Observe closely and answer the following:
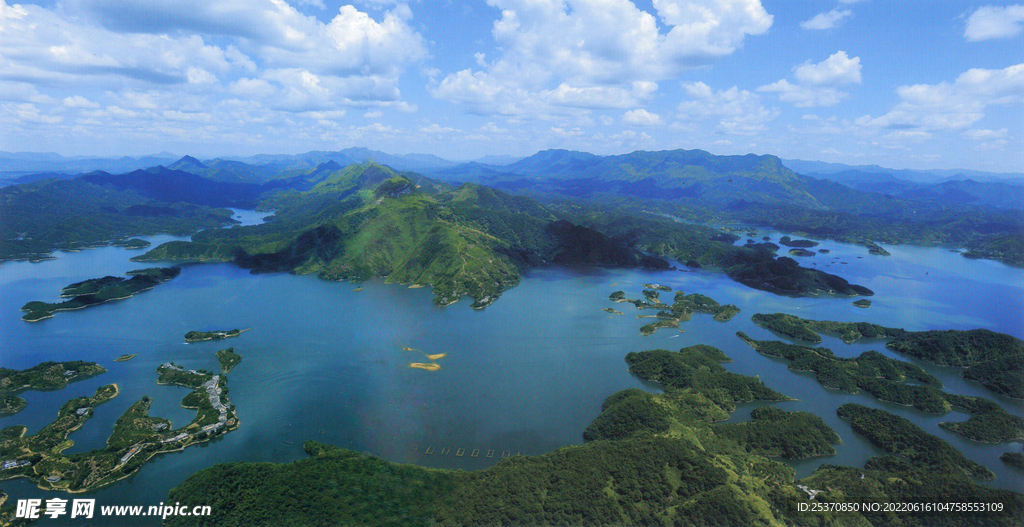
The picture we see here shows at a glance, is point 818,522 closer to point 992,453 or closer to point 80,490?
point 992,453

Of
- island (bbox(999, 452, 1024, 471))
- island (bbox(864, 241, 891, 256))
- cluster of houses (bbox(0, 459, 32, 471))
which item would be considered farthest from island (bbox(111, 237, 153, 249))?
island (bbox(864, 241, 891, 256))

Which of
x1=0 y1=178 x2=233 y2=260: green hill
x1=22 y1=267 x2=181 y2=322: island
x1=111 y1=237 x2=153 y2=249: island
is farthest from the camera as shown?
x1=111 y1=237 x2=153 y2=249: island

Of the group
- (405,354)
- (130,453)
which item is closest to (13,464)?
(130,453)

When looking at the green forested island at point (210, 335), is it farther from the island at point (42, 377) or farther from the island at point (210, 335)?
the island at point (42, 377)

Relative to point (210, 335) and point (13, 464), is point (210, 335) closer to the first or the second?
point (210, 335)

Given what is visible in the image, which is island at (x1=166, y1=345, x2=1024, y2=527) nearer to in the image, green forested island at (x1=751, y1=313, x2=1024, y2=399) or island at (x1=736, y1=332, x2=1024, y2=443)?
island at (x1=736, y1=332, x2=1024, y2=443)

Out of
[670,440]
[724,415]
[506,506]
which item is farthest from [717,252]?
[506,506]

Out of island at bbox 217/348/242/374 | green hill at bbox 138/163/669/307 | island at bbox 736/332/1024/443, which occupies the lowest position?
island at bbox 217/348/242/374
